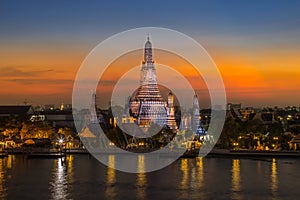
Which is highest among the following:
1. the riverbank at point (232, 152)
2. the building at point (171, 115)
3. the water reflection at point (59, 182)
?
the building at point (171, 115)

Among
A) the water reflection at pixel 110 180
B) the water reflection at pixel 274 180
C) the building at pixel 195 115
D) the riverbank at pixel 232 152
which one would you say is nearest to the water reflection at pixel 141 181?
the water reflection at pixel 110 180

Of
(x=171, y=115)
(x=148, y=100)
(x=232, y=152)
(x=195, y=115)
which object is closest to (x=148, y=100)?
(x=148, y=100)

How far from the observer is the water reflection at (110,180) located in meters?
13.1

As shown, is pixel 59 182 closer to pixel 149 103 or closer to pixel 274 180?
pixel 274 180

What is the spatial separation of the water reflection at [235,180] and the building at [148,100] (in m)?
12.6

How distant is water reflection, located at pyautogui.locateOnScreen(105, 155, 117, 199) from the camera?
13.1 m

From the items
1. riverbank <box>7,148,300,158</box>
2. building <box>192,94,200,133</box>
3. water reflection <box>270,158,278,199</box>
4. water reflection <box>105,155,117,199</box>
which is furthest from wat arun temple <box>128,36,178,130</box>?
water reflection <box>270,158,278,199</box>

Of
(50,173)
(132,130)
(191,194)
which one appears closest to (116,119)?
(132,130)

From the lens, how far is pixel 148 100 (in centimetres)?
3359

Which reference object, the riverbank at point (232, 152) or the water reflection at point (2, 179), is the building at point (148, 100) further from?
the water reflection at point (2, 179)

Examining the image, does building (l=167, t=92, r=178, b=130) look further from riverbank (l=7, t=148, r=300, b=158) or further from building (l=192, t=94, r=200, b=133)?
riverbank (l=7, t=148, r=300, b=158)

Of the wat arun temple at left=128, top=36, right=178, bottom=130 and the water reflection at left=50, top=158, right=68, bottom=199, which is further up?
the wat arun temple at left=128, top=36, right=178, bottom=130

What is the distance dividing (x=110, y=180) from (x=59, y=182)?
1.33m

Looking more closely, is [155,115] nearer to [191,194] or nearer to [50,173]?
[50,173]
